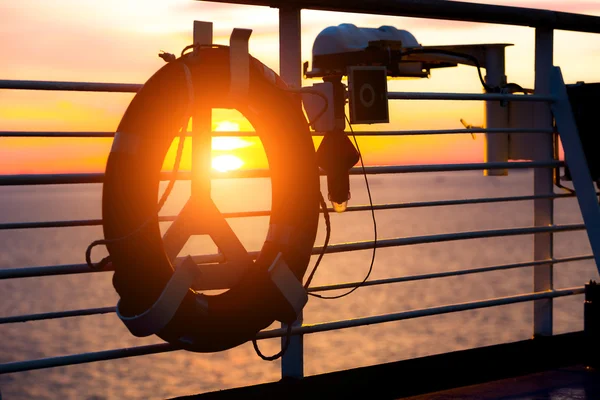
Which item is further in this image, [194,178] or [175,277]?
[194,178]

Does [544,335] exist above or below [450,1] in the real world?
below

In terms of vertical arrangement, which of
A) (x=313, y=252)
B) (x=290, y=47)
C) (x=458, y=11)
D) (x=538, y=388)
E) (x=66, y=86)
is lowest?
(x=538, y=388)

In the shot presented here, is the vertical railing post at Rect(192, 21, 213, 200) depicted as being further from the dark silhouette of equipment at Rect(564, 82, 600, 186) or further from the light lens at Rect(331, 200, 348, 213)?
the dark silhouette of equipment at Rect(564, 82, 600, 186)

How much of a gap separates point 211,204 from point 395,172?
0.83 metres

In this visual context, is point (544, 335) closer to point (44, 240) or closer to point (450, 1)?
point (450, 1)

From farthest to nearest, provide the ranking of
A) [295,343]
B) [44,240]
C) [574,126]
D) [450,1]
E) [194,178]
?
[44,240], [574,126], [450,1], [295,343], [194,178]

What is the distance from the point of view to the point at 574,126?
3234 millimetres

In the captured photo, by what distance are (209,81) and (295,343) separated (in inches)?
32.9

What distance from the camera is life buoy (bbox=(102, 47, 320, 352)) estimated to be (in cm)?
211

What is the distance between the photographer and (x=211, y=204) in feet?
7.53

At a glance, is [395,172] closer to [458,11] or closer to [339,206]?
[339,206]

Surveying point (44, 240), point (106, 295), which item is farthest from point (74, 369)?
point (44, 240)

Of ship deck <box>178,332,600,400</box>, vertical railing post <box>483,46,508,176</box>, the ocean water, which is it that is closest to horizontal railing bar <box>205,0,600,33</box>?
vertical railing post <box>483,46,508,176</box>

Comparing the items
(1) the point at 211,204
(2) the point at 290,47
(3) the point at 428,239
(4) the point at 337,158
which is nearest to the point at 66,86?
(1) the point at 211,204
